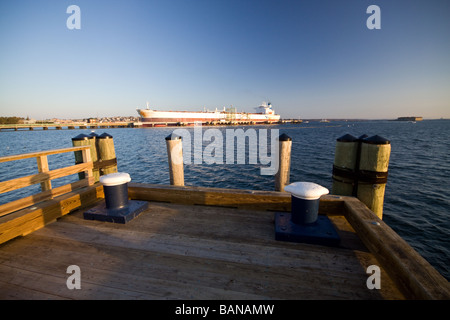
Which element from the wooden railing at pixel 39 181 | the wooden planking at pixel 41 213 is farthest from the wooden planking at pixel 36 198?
the wooden planking at pixel 41 213

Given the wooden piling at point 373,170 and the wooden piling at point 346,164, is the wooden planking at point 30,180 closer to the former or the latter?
the wooden piling at point 346,164

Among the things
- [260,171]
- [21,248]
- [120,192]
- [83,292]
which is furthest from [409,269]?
[260,171]

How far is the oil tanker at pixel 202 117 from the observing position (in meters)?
91.6

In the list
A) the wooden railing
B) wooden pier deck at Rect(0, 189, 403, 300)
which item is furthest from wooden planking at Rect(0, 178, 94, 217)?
wooden pier deck at Rect(0, 189, 403, 300)

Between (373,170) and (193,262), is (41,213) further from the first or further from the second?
(373,170)

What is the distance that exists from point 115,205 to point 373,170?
17.8ft

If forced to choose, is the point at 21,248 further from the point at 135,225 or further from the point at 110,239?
the point at 135,225

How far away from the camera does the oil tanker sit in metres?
91.6

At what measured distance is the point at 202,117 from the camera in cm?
10275

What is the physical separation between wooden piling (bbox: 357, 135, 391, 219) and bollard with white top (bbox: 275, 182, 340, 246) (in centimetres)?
161

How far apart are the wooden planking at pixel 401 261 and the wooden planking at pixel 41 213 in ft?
17.6

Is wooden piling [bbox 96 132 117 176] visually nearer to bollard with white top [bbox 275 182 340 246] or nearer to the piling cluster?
the piling cluster

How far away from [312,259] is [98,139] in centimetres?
676
